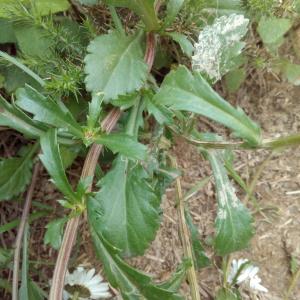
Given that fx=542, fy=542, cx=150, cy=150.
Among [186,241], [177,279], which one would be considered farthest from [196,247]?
[177,279]

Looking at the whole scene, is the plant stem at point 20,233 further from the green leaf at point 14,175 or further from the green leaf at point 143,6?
the green leaf at point 143,6

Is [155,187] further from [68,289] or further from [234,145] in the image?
[68,289]

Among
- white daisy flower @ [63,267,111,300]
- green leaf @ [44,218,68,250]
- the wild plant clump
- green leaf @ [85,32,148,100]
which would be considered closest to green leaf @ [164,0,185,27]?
the wild plant clump

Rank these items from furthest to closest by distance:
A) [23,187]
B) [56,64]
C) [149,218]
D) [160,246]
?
[160,246] → [23,187] → [56,64] → [149,218]

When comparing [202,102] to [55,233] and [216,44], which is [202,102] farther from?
[55,233]

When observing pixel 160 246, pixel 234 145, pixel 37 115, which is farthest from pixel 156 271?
pixel 37 115

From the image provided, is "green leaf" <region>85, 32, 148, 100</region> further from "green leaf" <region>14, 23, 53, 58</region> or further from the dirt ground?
the dirt ground
